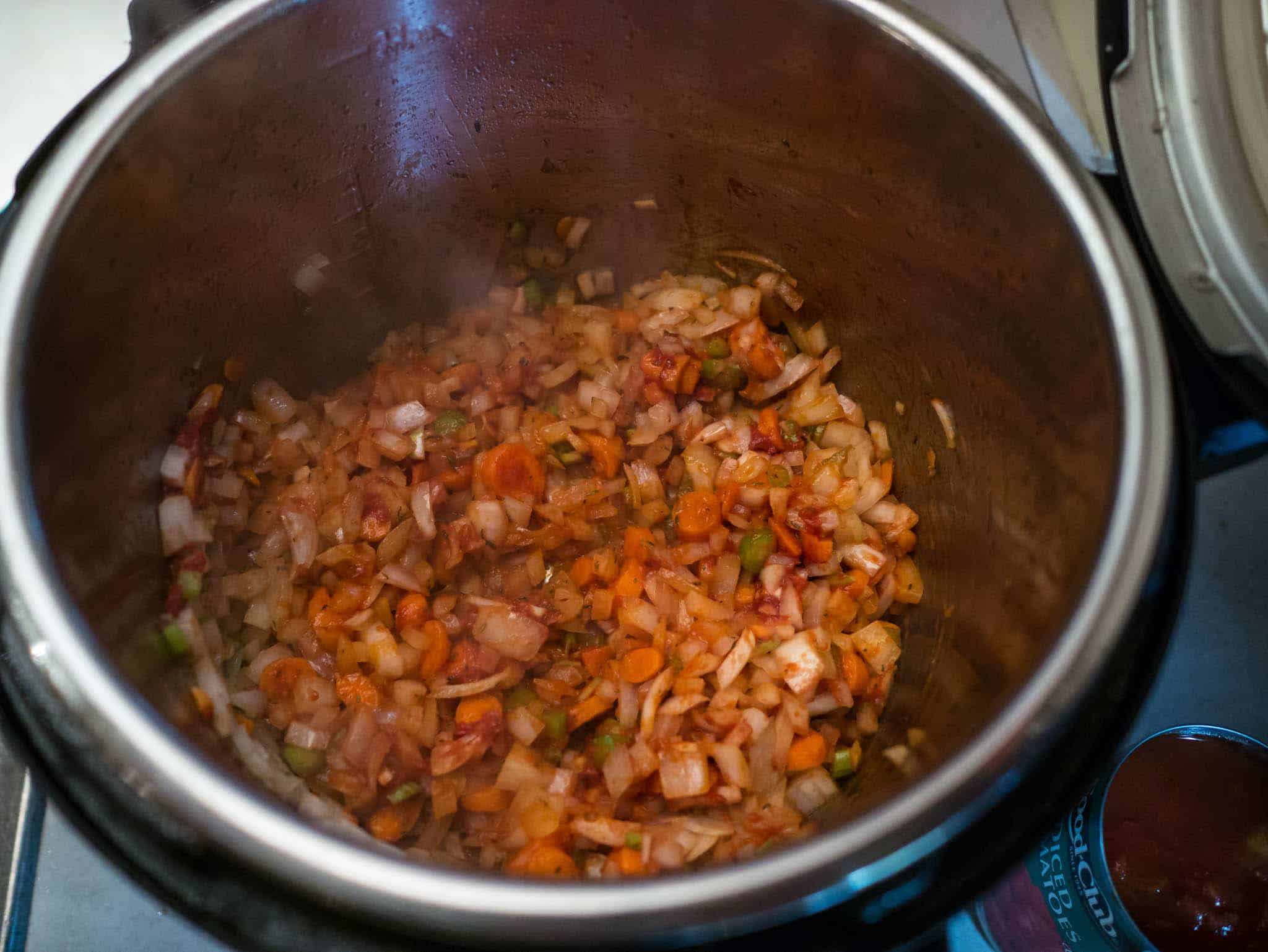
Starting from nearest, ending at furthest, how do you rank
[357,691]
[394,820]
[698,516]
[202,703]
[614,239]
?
[202,703] → [394,820] → [357,691] → [698,516] → [614,239]

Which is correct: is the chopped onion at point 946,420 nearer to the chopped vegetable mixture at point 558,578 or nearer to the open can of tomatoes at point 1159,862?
the chopped vegetable mixture at point 558,578

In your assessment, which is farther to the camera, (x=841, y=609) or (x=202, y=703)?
(x=841, y=609)

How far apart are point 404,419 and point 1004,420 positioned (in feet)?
3.42

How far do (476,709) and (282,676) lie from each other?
0.31m

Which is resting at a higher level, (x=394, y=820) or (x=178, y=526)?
(x=178, y=526)

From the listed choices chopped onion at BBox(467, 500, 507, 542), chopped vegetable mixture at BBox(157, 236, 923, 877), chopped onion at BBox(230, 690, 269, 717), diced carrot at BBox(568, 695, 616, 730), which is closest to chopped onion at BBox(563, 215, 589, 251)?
chopped vegetable mixture at BBox(157, 236, 923, 877)

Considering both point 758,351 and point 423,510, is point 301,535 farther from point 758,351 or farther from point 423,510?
Answer: point 758,351

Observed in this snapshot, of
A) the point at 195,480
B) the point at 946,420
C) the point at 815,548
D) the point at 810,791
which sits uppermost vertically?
the point at 195,480

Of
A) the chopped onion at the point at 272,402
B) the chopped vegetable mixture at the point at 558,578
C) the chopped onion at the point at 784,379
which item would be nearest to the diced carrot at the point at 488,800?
the chopped vegetable mixture at the point at 558,578

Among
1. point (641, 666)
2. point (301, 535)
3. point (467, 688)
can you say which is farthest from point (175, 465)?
point (641, 666)

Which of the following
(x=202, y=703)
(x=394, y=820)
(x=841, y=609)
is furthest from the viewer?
(x=841, y=609)

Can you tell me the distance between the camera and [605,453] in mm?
1583

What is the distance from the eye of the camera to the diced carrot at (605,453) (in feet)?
5.20

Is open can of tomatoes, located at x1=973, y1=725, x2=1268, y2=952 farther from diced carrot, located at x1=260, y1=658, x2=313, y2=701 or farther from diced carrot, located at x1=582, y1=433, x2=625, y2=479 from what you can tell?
diced carrot, located at x1=260, y1=658, x2=313, y2=701
